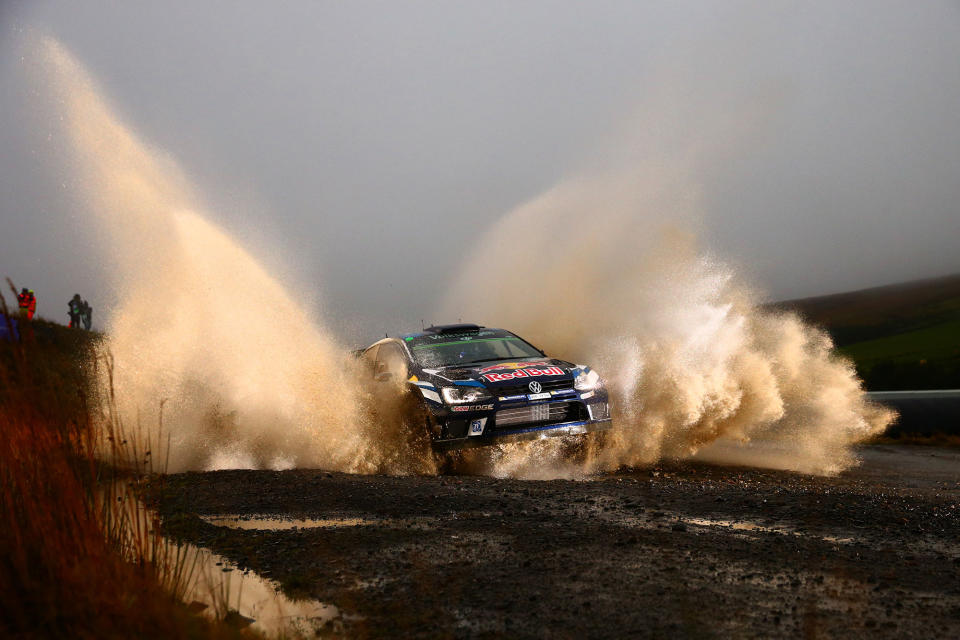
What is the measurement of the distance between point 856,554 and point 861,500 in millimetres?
1731

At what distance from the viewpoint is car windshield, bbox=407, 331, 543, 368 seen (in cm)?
904

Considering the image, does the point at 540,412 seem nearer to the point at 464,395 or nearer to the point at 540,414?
the point at 540,414

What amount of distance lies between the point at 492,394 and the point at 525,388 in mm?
403

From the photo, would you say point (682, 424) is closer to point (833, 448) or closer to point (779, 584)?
point (833, 448)

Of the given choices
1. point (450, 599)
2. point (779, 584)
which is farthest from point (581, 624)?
point (779, 584)

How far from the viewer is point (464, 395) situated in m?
7.92

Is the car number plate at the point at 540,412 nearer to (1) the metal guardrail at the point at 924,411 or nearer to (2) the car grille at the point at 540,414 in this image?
(2) the car grille at the point at 540,414

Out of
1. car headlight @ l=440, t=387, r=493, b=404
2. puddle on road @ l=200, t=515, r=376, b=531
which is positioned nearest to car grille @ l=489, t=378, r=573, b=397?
car headlight @ l=440, t=387, r=493, b=404

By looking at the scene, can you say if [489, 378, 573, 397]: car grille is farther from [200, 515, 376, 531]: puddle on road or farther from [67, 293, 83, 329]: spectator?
[67, 293, 83, 329]: spectator

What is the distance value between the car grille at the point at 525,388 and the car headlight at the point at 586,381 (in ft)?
0.34

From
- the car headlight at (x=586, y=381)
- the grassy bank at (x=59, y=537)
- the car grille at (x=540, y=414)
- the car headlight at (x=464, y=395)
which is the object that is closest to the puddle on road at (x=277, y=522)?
the grassy bank at (x=59, y=537)

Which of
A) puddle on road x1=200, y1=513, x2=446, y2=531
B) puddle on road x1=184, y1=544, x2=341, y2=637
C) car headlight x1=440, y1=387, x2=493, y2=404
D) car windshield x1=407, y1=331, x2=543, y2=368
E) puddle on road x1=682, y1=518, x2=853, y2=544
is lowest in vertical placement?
puddle on road x1=184, y1=544, x2=341, y2=637

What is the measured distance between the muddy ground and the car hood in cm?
138

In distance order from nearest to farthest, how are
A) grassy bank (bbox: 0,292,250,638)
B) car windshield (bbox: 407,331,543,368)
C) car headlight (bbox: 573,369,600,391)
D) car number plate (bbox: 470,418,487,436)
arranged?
grassy bank (bbox: 0,292,250,638), car number plate (bbox: 470,418,487,436), car headlight (bbox: 573,369,600,391), car windshield (bbox: 407,331,543,368)
